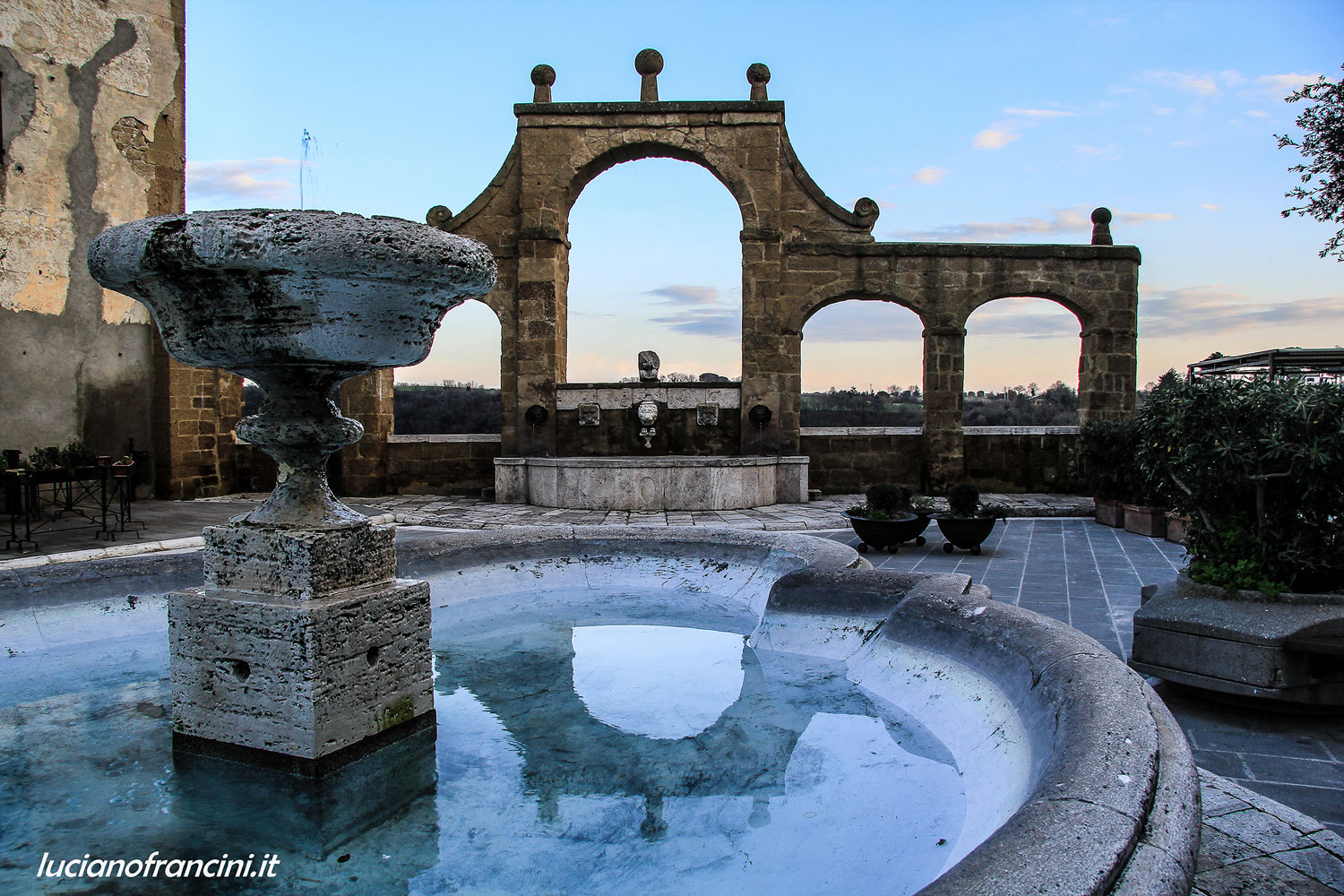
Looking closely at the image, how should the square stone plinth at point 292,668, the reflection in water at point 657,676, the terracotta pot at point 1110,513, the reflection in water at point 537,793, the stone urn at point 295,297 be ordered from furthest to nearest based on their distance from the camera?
the terracotta pot at point 1110,513 < the reflection in water at point 657,676 < the square stone plinth at point 292,668 < the stone urn at point 295,297 < the reflection in water at point 537,793

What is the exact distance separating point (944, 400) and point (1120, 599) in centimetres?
750

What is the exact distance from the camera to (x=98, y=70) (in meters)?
10.4

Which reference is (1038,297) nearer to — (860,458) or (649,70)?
(860,458)

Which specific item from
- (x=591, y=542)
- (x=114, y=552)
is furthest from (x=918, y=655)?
(x=114, y=552)

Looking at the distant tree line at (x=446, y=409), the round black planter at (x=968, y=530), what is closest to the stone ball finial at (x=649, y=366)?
the round black planter at (x=968, y=530)

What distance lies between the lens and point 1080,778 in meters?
1.58

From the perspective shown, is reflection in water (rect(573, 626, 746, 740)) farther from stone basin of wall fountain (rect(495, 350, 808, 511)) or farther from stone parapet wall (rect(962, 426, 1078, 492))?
stone parapet wall (rect(962, 426, 1078, 492))

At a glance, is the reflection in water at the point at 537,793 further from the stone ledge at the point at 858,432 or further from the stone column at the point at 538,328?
the stone ledge at the point at 858,432

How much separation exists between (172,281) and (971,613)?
272cm

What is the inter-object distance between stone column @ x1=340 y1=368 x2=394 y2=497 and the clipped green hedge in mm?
10984

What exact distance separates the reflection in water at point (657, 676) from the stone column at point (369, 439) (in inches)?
377

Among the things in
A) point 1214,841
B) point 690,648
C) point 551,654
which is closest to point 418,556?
point 551,654

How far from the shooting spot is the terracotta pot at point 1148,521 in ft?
27.5

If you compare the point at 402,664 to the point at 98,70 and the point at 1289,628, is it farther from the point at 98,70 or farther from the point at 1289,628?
the point at 98,70
